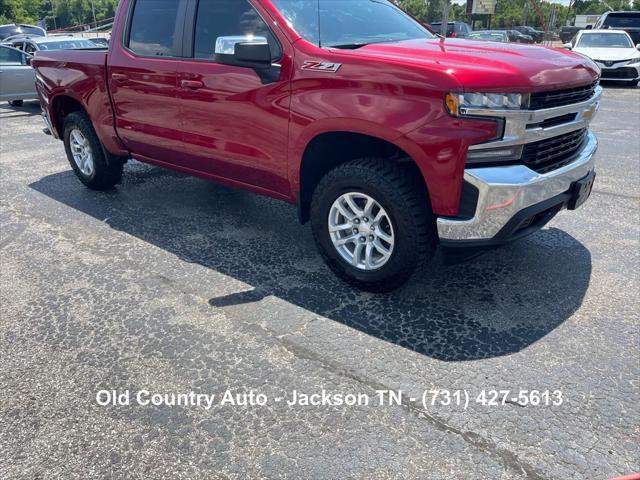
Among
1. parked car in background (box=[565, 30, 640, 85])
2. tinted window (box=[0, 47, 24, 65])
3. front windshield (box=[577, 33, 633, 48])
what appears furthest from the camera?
front windshield (box=[577, 33, 633, 48])

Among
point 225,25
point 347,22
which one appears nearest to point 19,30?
point 225,25

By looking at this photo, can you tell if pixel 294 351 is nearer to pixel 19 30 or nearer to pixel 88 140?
pixel 88 140

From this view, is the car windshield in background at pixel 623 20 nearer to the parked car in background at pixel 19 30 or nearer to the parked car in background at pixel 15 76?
the parked car in background at pixel 15 76

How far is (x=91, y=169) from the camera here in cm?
539

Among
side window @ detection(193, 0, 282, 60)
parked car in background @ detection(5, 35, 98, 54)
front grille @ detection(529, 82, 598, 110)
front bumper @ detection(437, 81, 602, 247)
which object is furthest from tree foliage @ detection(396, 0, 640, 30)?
front bumper @ detection(437, 81, 602, 247)

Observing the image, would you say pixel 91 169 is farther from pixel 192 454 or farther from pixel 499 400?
pixel 499 400

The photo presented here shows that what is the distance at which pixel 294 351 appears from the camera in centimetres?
284

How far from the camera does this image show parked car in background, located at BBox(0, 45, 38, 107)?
11.0 metres

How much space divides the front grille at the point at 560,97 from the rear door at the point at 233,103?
1460mm

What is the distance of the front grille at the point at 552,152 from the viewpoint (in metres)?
2.92

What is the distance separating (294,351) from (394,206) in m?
0.99

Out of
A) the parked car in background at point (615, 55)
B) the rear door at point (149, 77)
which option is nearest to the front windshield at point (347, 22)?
the rear door at point (149, 77)

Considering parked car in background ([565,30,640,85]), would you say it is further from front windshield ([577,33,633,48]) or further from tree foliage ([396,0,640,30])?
tree foliage ([396,0,640,30])

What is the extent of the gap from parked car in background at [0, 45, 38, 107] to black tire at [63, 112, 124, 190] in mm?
6763
